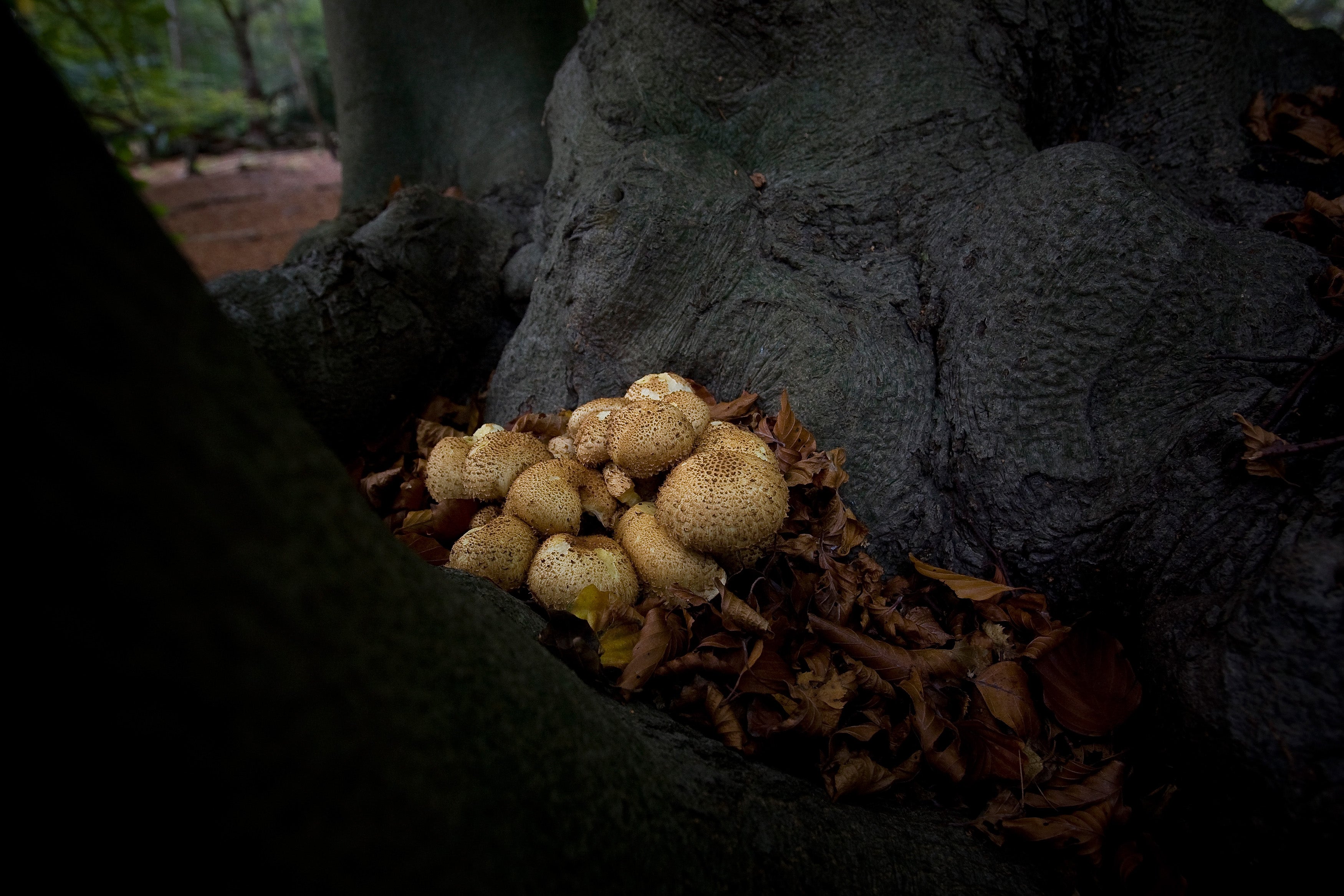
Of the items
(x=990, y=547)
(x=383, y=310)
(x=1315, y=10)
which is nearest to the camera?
(x=990, y=547)

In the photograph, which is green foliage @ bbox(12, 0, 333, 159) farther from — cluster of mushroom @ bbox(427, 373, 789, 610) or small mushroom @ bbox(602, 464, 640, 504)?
small mushroom @ bbox(602, 464, 640, 504)

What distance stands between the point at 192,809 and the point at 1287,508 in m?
2.49

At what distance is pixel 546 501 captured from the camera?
7.22 ft

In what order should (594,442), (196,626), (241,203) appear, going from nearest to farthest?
(196,626) → (594,442) → (241,203)

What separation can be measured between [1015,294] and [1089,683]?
139cm

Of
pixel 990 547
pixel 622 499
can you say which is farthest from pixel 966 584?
pixel 622 499

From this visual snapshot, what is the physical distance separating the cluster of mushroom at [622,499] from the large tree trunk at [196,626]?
1.16 metres

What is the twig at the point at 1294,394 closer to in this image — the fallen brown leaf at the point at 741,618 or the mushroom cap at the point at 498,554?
the fallen brown leaf at the point at 741,618

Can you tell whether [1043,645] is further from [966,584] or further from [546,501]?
[546,501]

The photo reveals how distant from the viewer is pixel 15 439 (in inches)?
21.2

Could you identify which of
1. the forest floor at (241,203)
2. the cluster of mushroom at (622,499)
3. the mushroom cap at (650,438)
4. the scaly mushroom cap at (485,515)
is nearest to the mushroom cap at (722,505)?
the cluster of mushroom at (622,499)

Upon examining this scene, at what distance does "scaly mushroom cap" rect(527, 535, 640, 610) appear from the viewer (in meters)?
2.01

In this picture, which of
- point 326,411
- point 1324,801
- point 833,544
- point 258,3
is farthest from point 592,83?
point 258,3

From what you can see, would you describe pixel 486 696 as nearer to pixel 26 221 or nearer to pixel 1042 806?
pixel 26 221
